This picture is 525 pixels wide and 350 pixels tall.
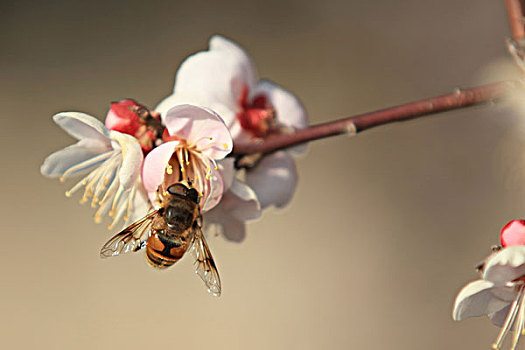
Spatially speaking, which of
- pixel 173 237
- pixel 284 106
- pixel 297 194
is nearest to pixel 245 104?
pixel 284 106

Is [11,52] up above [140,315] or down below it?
above

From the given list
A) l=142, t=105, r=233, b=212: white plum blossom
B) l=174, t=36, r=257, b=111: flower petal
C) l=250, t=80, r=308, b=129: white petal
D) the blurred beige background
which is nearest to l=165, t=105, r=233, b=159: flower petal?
l=142, t=105, r=233, b=212: white plum blossom

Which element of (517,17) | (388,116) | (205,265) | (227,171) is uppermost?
(517,17)

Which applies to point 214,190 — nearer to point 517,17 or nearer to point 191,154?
point 191,154

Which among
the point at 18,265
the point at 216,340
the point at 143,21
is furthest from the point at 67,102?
the point at 216,340

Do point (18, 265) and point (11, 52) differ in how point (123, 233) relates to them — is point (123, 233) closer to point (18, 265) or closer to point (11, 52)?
Answer: point (18, 265)

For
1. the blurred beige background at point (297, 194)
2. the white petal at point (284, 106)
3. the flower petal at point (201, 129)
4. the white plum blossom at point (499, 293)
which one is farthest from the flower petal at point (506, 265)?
the blurred beige background at point (297, 194)
